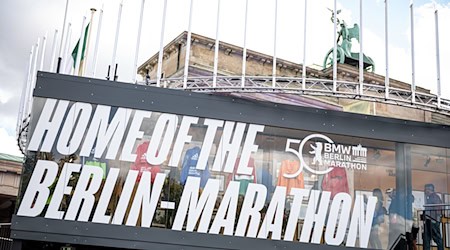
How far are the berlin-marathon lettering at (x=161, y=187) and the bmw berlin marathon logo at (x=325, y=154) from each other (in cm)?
66

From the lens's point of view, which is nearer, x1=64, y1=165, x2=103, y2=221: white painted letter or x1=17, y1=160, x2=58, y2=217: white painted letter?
x1=17, y1=160, x2=58, y2=217: white painted letter

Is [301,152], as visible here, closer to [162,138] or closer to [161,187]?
[162,138]

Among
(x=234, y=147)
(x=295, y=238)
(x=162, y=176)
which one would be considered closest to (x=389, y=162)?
(x=295, y=238)

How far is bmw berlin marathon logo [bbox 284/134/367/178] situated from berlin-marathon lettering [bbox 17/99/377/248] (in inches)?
25.9

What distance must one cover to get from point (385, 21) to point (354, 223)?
549cm

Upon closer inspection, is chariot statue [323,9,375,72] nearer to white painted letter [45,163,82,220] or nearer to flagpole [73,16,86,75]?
flagpole [73,16,86,75]

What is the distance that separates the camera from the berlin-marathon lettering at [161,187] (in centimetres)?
1220

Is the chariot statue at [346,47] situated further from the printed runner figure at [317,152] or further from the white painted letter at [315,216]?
the white painted letter at [315,216]

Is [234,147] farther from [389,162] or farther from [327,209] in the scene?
[389,162]

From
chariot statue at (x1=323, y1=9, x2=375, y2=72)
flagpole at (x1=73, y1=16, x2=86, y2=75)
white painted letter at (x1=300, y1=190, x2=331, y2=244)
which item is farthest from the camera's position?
chariot statue at (x1=323, y1=9, x2=375, y2=72)

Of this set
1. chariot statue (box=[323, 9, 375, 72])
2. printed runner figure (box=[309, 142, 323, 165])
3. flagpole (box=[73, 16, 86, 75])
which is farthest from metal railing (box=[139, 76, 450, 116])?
chariot statue (box=[323, 9, 375, 72])

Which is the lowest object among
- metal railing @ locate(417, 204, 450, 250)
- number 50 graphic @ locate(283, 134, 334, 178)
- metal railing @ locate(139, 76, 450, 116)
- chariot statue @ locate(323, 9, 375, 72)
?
metal railing @ locate(417, 204, 450, 250)

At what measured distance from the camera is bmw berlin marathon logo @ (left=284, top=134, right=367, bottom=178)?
13539 millimetres

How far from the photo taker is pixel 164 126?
12.9 meters
